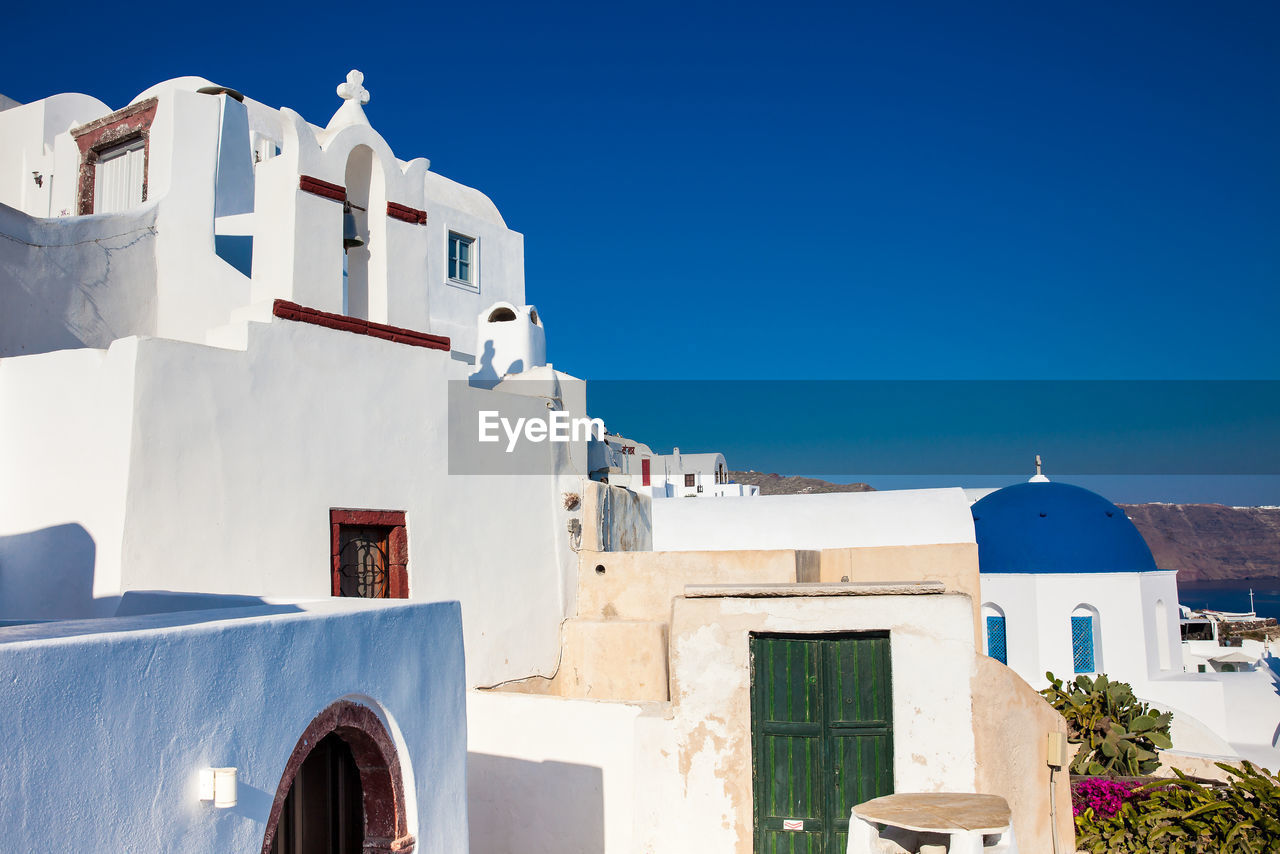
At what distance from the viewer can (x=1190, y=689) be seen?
671 inches

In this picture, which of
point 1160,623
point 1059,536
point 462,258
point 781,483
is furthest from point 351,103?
point 781,483

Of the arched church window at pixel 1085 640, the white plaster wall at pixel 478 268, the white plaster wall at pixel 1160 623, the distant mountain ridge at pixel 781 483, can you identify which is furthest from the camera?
the distant mountain ridge at pixel 781 483

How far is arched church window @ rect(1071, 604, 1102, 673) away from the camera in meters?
17.5

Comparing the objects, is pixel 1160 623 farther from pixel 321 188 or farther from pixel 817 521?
pixel 321 188

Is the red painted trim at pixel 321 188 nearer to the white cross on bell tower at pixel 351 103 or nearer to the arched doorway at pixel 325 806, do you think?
the white cross on bell tower at pixel 351 103

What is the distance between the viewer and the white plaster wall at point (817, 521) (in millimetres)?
15242

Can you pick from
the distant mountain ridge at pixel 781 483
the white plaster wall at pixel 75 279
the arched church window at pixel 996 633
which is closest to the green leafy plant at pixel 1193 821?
the arched church window at pixel 996 633

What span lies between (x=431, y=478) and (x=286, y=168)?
9.44 ft

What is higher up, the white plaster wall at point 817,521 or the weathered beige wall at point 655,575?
the white plaster wall at point 817,521

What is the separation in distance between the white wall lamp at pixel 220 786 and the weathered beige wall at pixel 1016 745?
5.26 metres

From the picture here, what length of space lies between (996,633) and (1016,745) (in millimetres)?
11411

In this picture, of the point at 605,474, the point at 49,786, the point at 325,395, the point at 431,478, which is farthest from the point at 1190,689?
the point at 49,786

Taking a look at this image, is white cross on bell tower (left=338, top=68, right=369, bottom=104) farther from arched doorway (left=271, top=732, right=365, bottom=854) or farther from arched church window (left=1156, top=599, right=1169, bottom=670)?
arched church window (left=1156, top=599, right=1169, bottom=670)

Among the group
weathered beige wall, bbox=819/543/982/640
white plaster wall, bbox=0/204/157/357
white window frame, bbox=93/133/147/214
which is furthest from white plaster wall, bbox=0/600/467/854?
white window frame, bbox=93/133/147/214
